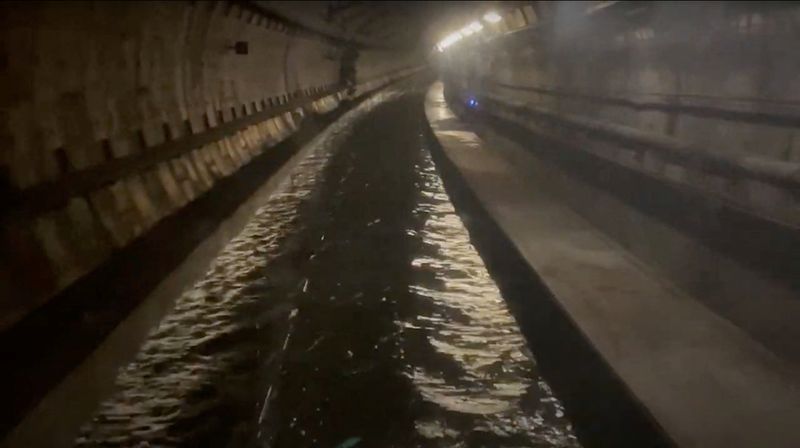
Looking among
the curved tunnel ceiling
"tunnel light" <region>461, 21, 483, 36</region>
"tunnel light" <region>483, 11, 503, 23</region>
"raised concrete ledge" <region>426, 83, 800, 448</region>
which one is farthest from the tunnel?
"tunnel light" <region>461, 21, 483, 36</region>

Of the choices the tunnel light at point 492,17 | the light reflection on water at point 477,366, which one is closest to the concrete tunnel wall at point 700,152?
the light reflection on water at point 477,366

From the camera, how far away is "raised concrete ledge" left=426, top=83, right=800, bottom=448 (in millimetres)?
4309

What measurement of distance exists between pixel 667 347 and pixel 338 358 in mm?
2171

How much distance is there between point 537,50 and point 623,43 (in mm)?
9887

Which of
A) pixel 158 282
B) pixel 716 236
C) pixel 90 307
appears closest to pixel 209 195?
pixel 158 282

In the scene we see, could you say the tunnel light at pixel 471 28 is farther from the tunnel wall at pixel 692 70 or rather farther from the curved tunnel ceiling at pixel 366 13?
the tunnel wall at pixel 692 70

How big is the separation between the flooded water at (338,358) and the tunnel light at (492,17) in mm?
18130

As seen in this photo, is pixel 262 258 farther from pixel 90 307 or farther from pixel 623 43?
pixel 623 43

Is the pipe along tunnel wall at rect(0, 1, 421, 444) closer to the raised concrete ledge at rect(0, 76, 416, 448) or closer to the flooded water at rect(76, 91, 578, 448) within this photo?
the raised concrete ledge at rect(0, 76, 416, 448)

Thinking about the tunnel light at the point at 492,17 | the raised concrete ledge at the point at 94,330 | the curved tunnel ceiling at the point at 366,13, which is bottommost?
the raised concrete ledge at the point at 94,330

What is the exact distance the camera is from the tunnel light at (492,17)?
91.9 ft

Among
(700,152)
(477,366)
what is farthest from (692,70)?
(477,366)

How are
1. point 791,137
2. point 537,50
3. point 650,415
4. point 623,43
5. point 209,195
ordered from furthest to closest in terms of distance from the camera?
point 537,50 → point 623,43 → point 209,195 → point 791,137 → point 650,415

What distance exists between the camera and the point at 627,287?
23.2ft
